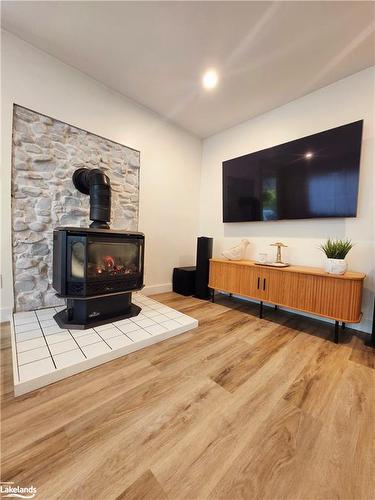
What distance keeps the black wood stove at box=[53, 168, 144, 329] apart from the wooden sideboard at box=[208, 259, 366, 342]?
1.12 m

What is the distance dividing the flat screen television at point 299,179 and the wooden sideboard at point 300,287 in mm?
695

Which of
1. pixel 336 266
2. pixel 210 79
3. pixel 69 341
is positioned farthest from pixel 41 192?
pixel 336 266

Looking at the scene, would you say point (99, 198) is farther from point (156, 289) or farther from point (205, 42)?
point (205, 42)

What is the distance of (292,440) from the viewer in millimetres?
886

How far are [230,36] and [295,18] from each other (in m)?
0.48

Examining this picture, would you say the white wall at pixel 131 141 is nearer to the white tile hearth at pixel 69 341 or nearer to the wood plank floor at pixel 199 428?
the white tile hearth at pixel 69 341

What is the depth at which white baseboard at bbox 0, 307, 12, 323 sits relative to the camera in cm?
184

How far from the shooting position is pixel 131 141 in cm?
261

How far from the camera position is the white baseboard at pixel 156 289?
2.85 metres

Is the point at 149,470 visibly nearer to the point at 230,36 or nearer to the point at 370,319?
the point at 370,319

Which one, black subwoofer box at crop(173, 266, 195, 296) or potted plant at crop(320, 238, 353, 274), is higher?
potted plant at crop(320, 238, 353, 274)

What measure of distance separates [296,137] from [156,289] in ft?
8.64

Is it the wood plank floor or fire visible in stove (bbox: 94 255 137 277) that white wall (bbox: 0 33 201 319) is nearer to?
fire visible in stove (bbox: 94 255 137 277)

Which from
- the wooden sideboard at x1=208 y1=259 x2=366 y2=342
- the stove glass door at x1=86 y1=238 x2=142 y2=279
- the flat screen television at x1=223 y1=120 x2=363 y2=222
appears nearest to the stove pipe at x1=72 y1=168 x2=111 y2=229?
the stove glass door at x1=86 y1=238 x2=142 y2=279
